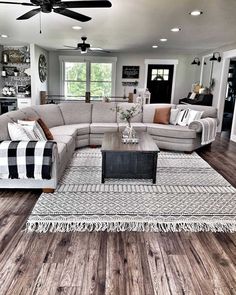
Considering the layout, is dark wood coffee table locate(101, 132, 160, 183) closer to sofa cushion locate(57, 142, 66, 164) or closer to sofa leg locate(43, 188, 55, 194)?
sofa cushion locate(57, 142, 66, 164)

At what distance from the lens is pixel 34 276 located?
1.67 m

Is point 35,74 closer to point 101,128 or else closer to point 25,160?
point 101,128

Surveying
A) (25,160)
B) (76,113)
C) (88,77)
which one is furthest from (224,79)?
(25,160)

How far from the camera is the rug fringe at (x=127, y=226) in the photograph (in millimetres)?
2217

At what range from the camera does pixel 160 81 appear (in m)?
9.14

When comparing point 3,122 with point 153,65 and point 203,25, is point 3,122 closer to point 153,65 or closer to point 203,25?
point 203,25

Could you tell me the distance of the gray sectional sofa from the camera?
4.11 meters

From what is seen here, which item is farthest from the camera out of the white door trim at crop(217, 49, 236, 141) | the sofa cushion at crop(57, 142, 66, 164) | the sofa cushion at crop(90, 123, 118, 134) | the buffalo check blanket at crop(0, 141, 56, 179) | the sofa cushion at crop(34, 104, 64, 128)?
the white door trim at crop(217, 49, 236, 141)

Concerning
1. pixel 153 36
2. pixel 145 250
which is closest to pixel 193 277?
pixel 145 250

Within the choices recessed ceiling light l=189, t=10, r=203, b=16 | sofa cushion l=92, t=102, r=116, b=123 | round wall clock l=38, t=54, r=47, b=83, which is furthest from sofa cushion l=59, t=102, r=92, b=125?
round wall clock l=38, t=54, r=47, b=83

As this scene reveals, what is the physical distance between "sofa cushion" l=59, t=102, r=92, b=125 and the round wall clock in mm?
3371

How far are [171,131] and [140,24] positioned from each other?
6.69 feet

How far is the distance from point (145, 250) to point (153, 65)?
8050 millimetres

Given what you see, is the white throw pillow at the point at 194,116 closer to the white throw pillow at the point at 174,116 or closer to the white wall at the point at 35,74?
the white throw pillow at the point at 174,116
